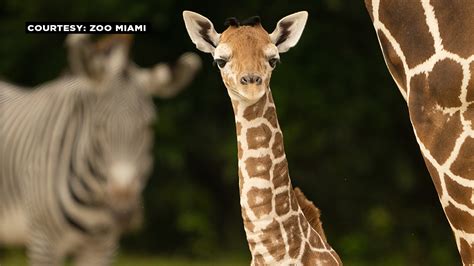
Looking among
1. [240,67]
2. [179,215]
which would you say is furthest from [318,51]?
[240,67]

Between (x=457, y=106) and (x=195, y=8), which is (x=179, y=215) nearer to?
(x=195, y=8)

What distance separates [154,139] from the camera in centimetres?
1259

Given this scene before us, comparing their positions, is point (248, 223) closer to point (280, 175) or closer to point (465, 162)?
point (280, 175)

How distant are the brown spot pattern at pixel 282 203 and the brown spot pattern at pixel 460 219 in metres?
0.81

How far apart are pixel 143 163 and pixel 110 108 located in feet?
1.96

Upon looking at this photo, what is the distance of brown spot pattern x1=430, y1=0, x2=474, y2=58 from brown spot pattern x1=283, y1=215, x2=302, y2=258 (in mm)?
1076

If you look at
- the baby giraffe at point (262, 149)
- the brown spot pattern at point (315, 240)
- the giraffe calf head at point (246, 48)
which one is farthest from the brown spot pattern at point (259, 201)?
the giraffe calf head at point (246, 48)

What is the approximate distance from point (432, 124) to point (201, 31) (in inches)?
45.2

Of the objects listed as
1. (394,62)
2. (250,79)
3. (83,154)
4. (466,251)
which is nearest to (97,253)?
(83,154)

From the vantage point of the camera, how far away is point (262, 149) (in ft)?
15.4

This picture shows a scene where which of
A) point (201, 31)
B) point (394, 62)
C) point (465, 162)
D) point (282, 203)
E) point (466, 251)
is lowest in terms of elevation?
point (466, 251)

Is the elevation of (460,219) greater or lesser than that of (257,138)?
lesser

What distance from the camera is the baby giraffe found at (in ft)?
14.7

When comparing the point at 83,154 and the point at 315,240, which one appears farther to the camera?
the point at 83,154
